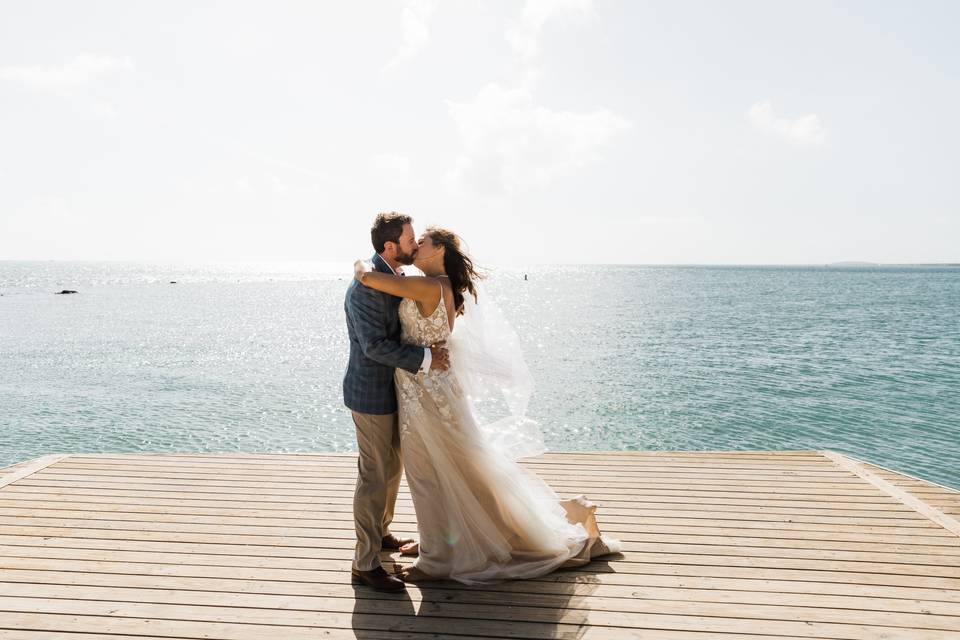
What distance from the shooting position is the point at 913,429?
1419cm

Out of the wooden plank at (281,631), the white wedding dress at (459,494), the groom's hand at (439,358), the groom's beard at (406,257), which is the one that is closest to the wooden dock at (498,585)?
the wooden plank at (281,631)

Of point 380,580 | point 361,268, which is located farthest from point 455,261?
point 380,580

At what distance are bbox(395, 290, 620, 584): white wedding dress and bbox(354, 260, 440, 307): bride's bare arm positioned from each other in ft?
0.47

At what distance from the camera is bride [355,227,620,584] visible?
11.4 ft

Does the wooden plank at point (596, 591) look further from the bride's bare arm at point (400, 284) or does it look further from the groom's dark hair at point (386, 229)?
the groom's dark hair at point (386, 229)

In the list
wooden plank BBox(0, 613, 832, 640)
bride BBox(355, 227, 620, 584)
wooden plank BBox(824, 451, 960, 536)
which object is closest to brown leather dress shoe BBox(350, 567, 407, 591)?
bride BBox(355, 227, 620, 584)

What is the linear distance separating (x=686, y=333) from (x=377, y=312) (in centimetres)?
3069

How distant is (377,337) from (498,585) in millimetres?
1501

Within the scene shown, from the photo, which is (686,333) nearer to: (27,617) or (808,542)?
(808,542)

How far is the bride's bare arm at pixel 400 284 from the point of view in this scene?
128 inches

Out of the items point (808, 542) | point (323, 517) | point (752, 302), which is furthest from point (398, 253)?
point (752, 302)

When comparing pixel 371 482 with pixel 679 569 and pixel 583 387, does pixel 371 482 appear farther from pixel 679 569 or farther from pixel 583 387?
pixel 583 387

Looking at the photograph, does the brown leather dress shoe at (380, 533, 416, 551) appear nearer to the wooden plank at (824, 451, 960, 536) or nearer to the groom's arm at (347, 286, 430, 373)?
the groom's arm at (347, 286, 430, 373)

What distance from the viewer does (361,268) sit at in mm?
3326
